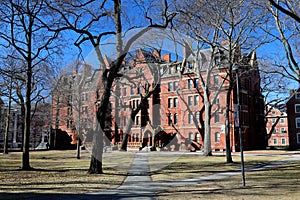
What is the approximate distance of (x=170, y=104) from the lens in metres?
29.4

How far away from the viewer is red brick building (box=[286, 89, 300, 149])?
167 feet

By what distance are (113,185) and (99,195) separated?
2.02 meters

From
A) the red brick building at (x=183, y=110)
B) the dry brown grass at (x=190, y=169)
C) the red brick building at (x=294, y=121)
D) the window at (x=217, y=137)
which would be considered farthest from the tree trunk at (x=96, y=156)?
the red brick building at (x=294, y=121)

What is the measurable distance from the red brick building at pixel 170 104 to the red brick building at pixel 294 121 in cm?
588

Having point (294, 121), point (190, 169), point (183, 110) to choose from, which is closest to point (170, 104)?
point (183, 110)

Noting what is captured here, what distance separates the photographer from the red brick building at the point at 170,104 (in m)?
22.1

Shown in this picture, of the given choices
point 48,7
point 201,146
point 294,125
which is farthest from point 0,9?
point 294,125

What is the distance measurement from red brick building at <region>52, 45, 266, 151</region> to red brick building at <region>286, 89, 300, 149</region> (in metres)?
5.88

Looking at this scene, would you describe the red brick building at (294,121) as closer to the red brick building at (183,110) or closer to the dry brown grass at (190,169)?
the red brick building at (183,110)

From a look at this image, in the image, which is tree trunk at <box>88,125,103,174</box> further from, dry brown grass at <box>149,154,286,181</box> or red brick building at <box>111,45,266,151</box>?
red brick building at <box>111,45,266,151</box>

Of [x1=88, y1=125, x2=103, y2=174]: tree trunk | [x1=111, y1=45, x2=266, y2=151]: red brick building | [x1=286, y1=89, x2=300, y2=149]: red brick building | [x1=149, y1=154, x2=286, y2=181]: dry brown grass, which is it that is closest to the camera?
[x1=149, y1=154, x2=286, y2=181]: dry brown grass

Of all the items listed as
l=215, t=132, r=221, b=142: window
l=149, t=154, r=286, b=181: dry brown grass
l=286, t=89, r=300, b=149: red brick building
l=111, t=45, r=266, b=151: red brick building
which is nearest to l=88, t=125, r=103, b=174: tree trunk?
l=149, t=154, r=286, b=181: dry brown grass

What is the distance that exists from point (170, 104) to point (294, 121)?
107ft

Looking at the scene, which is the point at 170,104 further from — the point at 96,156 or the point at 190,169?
the point at 96,156
